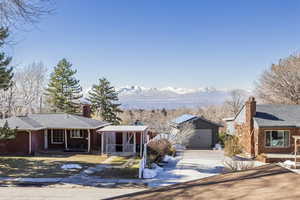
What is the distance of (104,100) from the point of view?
137 feet

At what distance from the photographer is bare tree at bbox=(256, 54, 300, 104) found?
38562 mm

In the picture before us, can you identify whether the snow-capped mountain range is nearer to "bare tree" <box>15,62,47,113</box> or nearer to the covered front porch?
"bare tree" <box>15,62,47,113</box>

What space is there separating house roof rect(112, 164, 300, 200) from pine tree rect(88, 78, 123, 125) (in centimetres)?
3847

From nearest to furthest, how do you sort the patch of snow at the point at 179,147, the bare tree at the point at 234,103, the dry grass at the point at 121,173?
the dry grass at the point at 121,173 → the patch of snow at the point at 179,147 → the bare tree at the point at 234,103

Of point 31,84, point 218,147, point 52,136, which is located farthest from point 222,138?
point 31,84

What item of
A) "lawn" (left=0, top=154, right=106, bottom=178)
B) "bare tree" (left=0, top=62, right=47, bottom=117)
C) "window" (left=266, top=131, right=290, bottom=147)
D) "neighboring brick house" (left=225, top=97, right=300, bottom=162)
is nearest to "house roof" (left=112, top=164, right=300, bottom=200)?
"lawn" (left=0, top=154, right=106, bottom=178)

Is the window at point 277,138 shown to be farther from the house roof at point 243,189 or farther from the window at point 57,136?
the house roof at point 243,189

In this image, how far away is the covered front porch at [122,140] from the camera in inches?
942

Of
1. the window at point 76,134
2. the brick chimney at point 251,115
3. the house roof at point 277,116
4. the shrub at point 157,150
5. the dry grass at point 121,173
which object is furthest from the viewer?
the window at point 76,134

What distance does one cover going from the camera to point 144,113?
51250 millimetres

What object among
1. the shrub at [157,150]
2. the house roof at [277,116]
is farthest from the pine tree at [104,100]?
the house roof at [277,116]

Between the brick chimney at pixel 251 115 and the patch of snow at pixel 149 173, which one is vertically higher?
the brick chimney at pixel 251 115

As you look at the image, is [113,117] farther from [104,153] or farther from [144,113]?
[104,153]

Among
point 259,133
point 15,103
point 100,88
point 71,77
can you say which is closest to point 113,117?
point 100,88
